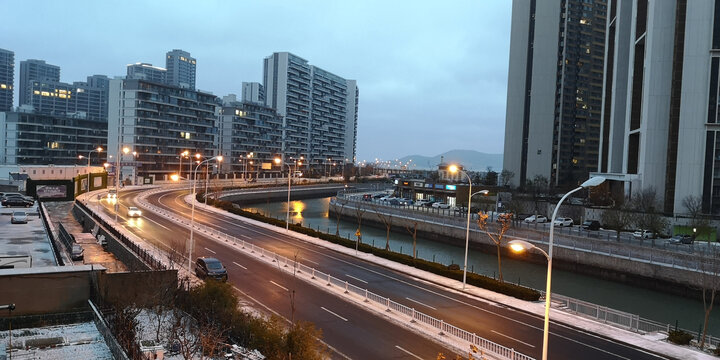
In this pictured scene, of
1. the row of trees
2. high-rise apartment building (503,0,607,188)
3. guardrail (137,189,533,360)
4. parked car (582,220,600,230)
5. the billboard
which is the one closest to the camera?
the row of trees

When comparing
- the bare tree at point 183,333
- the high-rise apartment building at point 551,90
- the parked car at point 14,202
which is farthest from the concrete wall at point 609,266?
the high-rise apartment building at point 551,90

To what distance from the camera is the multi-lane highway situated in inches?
852

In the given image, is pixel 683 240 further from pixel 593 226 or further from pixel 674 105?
pixel 674 105

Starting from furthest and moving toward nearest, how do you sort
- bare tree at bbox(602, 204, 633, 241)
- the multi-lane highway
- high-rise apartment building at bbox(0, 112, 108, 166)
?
high-rise apartment building at bbox(0, 112, 108, 166)
bare tree at bbox(602, 204, 633, 241)
the multi-lane highway

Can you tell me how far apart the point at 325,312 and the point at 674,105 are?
2277 inches

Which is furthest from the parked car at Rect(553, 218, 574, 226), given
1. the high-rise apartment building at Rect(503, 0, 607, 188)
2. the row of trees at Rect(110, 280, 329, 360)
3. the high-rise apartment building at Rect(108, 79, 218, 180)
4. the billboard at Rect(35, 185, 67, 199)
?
the high-rise apartment building at Rect(108, 79, 218, 180)

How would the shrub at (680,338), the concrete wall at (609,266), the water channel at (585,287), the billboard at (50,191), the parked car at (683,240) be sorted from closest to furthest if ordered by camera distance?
the shrub at (680,338) < the water channel at (585,287) < the concrete wall at (609,266) < the parked car at (683,240) < the billboard at (50,191)

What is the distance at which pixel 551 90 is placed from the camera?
127m

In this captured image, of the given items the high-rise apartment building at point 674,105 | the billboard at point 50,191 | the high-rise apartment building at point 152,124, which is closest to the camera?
the high-rise apartment building at point 674,105

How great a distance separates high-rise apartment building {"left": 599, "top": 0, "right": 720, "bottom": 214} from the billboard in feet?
256

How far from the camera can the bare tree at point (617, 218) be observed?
5603cm

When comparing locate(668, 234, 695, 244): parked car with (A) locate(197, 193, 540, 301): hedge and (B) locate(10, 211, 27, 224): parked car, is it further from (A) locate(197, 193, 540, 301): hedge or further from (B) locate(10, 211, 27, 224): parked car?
(B) locate(10, 211, 27, 224): parked car

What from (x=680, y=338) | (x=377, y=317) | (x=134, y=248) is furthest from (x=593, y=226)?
(x=134, y=248)

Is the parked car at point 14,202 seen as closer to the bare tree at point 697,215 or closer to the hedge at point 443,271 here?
the hedge at point 443,271
